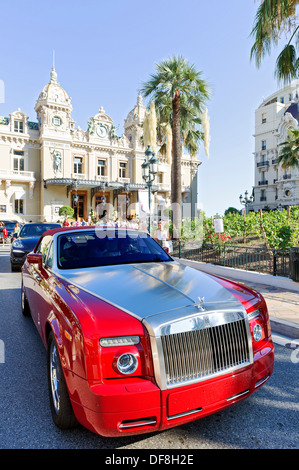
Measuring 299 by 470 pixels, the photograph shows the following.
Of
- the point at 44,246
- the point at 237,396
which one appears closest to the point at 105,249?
the point at 44,246

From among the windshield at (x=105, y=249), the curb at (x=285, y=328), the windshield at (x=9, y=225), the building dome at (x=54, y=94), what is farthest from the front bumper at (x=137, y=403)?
the building dome at (x=54, y=94)

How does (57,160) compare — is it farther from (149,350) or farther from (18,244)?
(149,350)

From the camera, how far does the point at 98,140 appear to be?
40.3 metres

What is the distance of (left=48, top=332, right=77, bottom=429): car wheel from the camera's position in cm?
232

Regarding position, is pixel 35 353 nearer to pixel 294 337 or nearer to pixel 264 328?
pixel 264 328

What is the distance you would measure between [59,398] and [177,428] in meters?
0.95

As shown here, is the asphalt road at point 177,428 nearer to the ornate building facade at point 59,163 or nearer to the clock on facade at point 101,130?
the ornate building facade at point 59,163

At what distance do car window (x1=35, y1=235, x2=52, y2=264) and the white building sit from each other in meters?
50.3

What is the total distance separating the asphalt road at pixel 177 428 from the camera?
2.29 metres

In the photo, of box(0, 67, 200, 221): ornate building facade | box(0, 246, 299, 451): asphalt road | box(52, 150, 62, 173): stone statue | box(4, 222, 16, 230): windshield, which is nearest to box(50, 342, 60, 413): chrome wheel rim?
box(0, 246, 299, 451): asphalt road

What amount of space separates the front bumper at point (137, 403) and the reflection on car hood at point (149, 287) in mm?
482

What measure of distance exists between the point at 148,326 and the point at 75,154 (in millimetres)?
39472

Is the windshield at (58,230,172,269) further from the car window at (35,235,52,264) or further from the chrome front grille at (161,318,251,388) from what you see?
the chrome front grille at (161,318,251,388)
